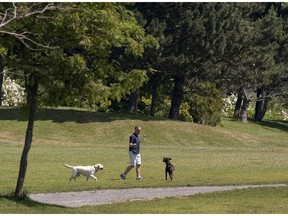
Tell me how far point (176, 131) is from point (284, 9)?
32.3 meters

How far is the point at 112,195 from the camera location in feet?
68.2

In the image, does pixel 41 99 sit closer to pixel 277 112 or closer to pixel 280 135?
pixel 280 135

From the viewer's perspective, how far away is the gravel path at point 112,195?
19188mm

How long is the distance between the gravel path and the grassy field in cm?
79

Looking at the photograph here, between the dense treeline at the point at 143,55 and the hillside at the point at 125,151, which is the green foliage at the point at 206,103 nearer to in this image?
the dense treeline at the point at 143,55

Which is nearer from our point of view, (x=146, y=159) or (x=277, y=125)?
(x=146, y=159)

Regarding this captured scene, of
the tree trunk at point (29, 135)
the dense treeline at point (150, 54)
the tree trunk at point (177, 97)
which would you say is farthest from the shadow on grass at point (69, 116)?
the tree trunk at point (29, 135)

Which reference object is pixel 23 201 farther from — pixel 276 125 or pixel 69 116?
pixel 276 125

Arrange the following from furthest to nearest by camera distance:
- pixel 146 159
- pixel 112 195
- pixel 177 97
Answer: pixel 177 97 < pixel 146 159 < pixel 112 195

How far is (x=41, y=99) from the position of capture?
61.5ft

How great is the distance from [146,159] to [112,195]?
52.4 feet

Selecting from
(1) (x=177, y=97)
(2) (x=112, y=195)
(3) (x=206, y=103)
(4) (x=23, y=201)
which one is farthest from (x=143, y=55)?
(4) (x=23, y=201)

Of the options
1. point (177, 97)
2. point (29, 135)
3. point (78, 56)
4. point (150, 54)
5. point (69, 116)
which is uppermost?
point (150, 54)

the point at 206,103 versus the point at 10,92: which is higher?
the point at 206,103
